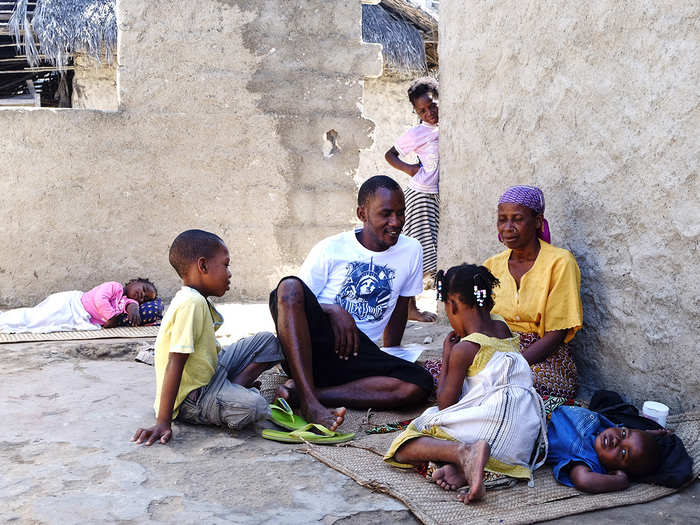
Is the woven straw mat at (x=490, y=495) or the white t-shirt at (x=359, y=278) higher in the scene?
the white t-shirt at (x=359, y=278)

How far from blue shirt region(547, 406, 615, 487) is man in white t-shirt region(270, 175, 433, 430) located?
0.74 meters

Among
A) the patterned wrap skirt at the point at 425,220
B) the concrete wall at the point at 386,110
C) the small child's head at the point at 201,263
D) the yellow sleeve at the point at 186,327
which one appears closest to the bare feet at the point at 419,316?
the patterned wrap skirt at the point at 425,220

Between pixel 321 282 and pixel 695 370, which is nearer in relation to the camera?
pixel 695 370

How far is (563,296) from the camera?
3281 millimetres

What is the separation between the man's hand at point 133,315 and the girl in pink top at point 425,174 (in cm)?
202

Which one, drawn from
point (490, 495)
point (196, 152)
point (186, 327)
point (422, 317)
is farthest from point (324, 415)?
point (196, 152)

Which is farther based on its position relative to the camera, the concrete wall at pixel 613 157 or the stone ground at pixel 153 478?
the concrete wall at pixel 613 157

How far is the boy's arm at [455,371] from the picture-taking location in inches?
101

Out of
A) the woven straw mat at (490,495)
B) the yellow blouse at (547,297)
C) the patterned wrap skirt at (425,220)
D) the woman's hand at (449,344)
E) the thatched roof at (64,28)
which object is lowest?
the woven straw mat at (490,495)

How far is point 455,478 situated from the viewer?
7.84 ft

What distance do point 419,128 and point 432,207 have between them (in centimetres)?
60

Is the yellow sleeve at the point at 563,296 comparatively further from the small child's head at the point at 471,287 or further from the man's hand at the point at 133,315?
the man's hand at the point at 133,315

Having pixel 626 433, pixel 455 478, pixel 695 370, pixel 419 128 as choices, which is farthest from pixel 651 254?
pixel 419 128

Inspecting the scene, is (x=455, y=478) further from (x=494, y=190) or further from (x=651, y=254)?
(x=494, y=190)
